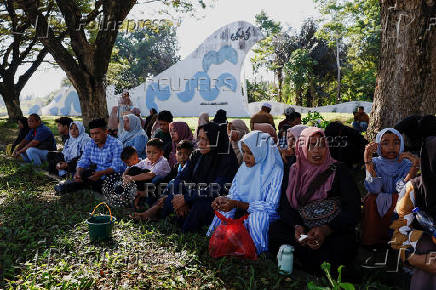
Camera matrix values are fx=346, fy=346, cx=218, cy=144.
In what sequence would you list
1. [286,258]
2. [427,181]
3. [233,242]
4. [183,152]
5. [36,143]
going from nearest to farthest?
[427,181]
[286,258]
[233,242]
[183,152]
[36,143]

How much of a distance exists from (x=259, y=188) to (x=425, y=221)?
144 centimetres

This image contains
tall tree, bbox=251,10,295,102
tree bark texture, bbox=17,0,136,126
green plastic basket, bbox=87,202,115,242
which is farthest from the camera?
tall tree, bbox=251,10,295,102

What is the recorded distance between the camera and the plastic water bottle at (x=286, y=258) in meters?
2.84

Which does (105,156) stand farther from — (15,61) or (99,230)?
(15,61)

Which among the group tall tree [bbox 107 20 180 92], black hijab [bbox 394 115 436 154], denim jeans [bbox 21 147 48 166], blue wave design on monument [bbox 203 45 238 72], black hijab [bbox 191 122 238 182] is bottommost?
denim jeans [bbox 21 147 48 166]

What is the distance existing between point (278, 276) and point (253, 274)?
21cm

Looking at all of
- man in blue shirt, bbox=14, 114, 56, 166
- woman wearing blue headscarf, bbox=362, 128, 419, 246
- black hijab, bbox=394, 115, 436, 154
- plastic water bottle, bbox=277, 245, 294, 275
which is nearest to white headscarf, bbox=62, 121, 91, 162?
man in blue shirt, bbox=14, 114, 56, 166

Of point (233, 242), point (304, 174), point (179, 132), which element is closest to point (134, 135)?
point (179, 132)

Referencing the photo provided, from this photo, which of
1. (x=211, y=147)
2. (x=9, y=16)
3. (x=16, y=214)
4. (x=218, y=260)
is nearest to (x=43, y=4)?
(x=9, y=16)

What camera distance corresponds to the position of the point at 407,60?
16.6ft

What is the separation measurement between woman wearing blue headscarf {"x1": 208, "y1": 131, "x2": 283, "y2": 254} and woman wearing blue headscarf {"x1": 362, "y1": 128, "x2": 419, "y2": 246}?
2.96 ft

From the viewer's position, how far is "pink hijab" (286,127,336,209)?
9.66 ft

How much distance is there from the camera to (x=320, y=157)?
294 centimetres

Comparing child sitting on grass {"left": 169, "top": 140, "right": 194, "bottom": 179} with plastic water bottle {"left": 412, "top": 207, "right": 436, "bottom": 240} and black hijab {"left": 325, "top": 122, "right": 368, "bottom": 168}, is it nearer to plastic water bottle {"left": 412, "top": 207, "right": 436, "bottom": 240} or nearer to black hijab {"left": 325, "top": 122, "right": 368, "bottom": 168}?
black hijab {"left": 325, "top": 122, "right": 368, "bottom": 168}
